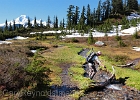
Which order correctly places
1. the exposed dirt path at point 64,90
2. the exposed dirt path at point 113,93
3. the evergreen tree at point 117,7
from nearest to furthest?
→ the exposed dirt path at point 64,90 < the exposed dirt path at point 113,93 < the evergreen tree at point 117,7

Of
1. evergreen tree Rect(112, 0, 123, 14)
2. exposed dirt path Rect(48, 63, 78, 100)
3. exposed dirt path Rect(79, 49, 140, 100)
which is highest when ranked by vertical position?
evergreen tree Rect(112, 0, 123, 14)

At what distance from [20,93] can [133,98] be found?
1024 cm

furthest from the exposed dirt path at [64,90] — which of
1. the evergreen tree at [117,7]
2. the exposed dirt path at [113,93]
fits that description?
the evergreen tree at [117,7]

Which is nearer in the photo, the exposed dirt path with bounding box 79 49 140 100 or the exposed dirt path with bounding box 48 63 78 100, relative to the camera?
the exposed dirt path with bounding box 48 63 78 100

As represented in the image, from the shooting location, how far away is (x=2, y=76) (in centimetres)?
1560

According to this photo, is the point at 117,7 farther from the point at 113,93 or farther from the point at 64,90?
the point at 64,90

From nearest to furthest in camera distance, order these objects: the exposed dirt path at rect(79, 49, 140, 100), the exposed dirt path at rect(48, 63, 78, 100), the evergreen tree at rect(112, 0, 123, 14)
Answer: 1. the exposed dirt path at rect(48, 63, 78, 100)
2. the exposed dirt path at rect(79, 49, 140, 100)
3. the evergreen tree at rect(112, 0, 123, 14)

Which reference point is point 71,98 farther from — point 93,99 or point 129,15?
point 129,15

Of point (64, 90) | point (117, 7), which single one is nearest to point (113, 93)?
point (64, 90)

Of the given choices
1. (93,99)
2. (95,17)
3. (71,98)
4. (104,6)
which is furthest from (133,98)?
(104,6)

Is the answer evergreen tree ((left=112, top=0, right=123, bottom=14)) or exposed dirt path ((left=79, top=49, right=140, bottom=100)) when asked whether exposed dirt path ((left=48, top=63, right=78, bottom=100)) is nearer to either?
exposed dirt path ((left=79, top=49, right=140, bottom=100))

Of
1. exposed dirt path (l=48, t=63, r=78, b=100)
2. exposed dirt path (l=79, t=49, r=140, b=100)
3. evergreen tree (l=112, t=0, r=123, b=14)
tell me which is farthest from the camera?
evergreen tree (l=112, t=0, r=123, b=14)

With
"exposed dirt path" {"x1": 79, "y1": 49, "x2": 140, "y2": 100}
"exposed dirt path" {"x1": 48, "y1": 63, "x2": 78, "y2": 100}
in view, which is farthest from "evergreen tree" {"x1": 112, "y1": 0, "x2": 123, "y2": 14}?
"exposed dirt path" {"x1": 48, "y1": 63, "x2": 78, "y2": 100}

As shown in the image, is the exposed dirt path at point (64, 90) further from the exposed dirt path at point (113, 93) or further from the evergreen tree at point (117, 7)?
the evergreen tree at point (117, 7)
